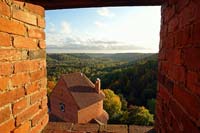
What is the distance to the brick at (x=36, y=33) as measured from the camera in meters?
1.86

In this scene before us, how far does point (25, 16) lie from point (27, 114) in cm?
88

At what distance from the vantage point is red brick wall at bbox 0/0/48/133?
57.6 inches

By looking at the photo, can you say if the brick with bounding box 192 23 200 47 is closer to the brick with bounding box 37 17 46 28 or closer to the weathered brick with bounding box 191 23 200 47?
the weathered brick with bounding box 191 23 200 47

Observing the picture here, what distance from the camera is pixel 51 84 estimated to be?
3491 cm

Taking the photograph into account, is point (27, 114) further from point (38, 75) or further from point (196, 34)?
point (196, 34)

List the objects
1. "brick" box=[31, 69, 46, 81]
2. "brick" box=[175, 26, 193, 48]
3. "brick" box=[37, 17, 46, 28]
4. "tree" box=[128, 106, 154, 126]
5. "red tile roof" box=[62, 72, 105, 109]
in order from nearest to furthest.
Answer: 1. "brick" box=[175, 26, 193, 48]
2. "brick" box=[31, 69, 46, 81]
3. "brick" box=[37, 17, 46, 28]
4. "tree" box=[128, 106, 154, 126]
5. "red tile roof" box=[62, 72, 105, 109]

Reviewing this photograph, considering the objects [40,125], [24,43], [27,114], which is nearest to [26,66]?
[24,43]

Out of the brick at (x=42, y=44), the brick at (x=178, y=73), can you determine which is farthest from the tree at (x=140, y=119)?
the brick at (x=178, y=73)

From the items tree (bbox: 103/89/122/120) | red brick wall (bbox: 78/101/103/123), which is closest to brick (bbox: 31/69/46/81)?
red brick wall (bbox: 78/101/103/123)

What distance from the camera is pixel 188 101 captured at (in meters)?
1.16

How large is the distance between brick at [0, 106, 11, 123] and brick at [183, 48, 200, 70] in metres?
1.29

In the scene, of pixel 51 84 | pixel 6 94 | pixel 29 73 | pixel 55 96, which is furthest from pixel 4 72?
pixel 51 84

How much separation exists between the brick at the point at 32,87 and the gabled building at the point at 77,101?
→ 51.6 ft

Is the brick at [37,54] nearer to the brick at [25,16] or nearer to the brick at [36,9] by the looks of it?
the brick at [25,16]
